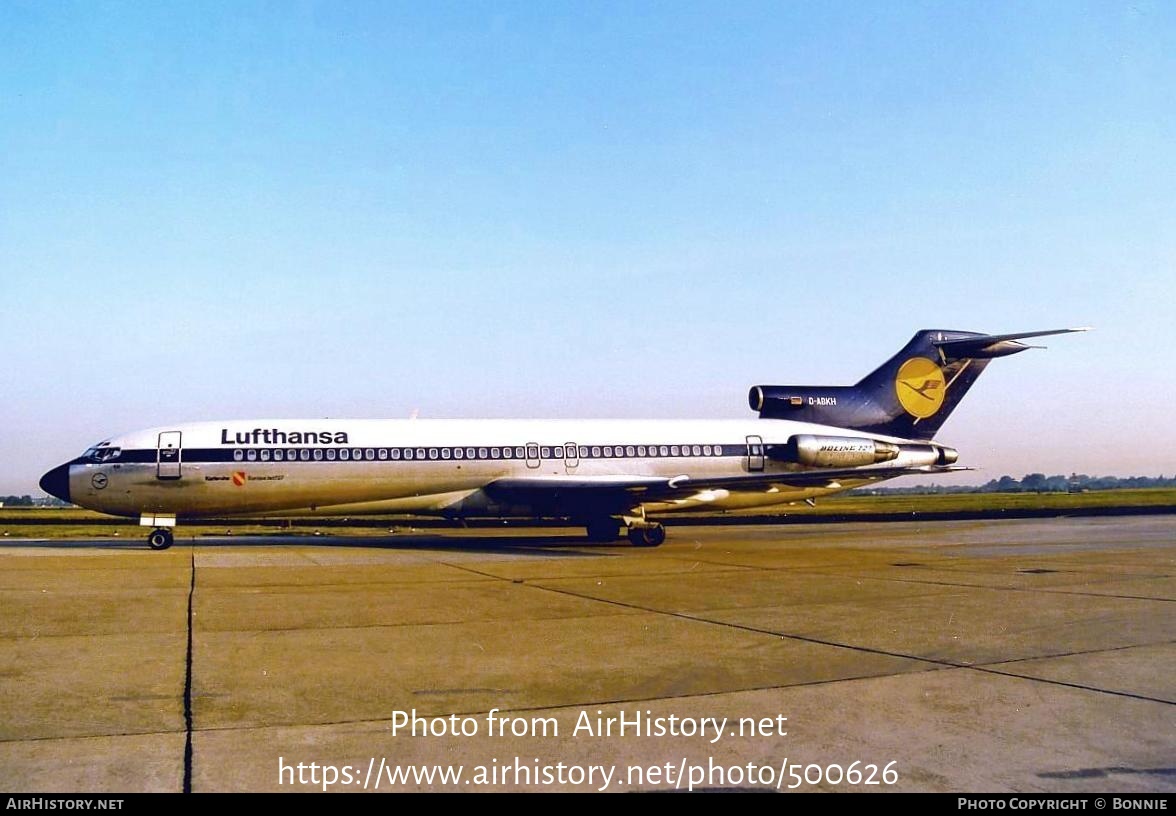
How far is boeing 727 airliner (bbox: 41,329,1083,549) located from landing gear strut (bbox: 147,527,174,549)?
1.8 inches

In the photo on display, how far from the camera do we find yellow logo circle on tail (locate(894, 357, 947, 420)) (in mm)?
28062

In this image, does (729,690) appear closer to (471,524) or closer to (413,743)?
(413,743)

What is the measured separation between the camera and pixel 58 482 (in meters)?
21.8

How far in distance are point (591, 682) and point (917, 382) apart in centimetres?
2360

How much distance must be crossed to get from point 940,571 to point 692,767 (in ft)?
38.2

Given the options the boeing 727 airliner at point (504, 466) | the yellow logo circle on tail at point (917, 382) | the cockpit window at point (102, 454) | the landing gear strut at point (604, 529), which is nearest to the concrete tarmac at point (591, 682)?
the boeing 727 airliner at point (504, 466)

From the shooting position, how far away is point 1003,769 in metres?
4.69

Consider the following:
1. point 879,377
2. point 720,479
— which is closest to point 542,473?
point 720,479

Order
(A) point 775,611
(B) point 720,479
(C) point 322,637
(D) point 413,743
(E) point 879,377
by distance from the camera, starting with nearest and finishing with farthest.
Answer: (D) point 413,743
(C) point 322,637
(A) point 775,611
(B) point 720,479
(E) point 879,377

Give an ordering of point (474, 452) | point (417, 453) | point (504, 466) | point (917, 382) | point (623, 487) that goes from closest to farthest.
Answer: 1. point (623, 487)
2. point (417, 453)
3. point (474, 452)
4. point (504, 466)
5. point (917, 382)

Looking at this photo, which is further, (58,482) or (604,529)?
(604,529)

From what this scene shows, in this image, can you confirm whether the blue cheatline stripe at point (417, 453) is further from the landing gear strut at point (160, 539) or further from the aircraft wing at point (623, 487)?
the landing gear strut at point (160, 539)

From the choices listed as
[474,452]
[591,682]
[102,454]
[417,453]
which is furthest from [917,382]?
[591,682]

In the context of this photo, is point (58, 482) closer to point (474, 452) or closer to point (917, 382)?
point (474, 452)
